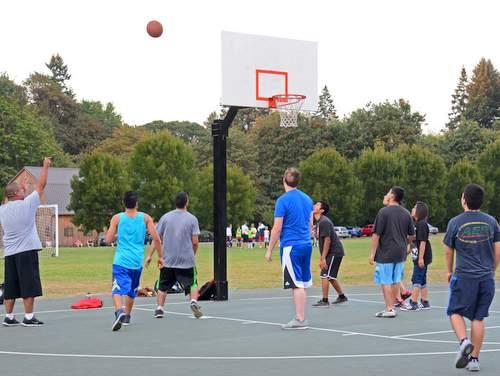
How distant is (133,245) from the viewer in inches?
524

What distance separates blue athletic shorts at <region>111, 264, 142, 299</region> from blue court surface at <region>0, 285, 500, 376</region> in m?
0.57

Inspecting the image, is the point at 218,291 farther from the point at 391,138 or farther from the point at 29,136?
the point at 391,138

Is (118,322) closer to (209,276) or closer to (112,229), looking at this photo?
(112,229)

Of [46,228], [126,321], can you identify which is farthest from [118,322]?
[46,228]

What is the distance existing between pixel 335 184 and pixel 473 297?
73643 millimetres

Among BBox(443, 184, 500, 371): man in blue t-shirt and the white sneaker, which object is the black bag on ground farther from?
the white sneaker

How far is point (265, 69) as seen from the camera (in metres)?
18.5

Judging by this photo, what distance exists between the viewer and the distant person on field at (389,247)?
14461 mm

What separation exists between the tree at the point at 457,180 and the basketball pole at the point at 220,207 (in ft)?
234

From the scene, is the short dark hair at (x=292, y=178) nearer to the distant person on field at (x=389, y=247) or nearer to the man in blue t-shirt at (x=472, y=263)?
the distant person on field at (x=389, y=247)

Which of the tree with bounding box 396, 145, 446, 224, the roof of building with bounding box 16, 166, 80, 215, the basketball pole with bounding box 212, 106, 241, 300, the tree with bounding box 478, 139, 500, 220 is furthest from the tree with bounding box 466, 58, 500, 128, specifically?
the basketball pole with bounding box 212, 106, 241, 300

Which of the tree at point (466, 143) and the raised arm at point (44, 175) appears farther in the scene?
the tree at point (466, 143)

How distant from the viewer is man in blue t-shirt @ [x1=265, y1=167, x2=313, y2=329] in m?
12.9

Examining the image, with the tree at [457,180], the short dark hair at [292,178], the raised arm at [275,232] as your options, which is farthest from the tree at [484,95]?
the raised arm at [275,232]
